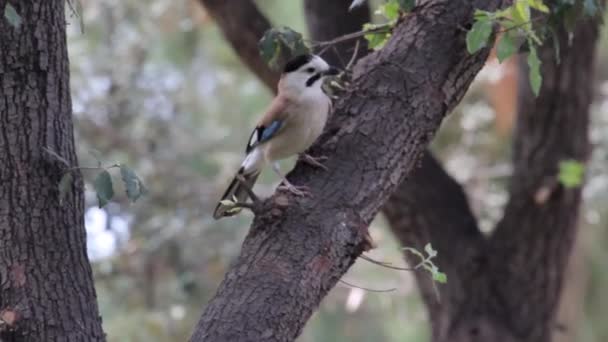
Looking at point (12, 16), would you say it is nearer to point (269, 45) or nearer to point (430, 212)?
point (269, 45)

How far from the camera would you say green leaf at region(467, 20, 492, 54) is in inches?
109

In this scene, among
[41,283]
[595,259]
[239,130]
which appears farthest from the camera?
[239,130]

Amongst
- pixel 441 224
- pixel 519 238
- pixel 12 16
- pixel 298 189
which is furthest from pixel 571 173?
pixel 12 16

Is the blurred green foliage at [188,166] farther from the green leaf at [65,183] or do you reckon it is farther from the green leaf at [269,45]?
the green leaf at [65,183]

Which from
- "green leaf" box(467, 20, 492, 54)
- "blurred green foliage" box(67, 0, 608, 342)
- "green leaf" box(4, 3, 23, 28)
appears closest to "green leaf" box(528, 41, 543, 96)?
"green leaf" box(467, 20, 492, 54)

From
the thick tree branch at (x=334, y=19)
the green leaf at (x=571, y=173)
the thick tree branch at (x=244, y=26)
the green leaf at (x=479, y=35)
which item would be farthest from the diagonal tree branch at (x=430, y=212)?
the green leaf at (x=479, y=35)

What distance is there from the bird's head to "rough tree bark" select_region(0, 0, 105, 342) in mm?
1016

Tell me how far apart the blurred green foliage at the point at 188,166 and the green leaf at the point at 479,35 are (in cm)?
301

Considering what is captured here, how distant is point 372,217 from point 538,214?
2454 millimetres

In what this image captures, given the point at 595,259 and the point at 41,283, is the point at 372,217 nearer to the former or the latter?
the point at 41,283

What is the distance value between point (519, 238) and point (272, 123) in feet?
6.86

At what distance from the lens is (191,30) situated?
7.75 meters

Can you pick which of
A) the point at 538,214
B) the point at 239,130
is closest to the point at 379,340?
the point at 239,130

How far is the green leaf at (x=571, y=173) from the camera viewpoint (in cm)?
497
